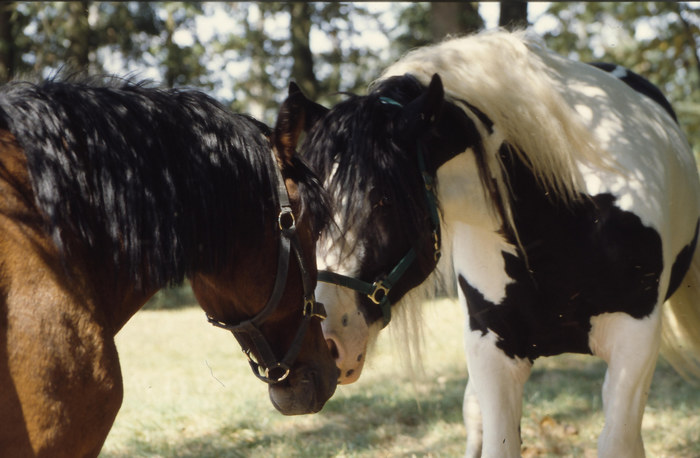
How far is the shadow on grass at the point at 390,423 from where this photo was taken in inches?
168

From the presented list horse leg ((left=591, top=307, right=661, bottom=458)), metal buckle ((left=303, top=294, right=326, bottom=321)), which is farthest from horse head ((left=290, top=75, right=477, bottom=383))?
horse leg ((left=591, top=307, right=661, bottom=458))

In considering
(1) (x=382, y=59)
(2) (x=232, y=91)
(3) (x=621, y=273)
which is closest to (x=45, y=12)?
(2) (x=232, y=91)

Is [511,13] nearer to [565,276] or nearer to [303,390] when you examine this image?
[565,276]

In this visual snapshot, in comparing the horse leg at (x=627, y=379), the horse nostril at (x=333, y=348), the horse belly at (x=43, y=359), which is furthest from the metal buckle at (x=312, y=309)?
the horse leg at (x=627, y=379)

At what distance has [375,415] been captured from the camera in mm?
4992

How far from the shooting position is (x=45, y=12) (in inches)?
381

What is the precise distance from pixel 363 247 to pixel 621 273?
1011 mm

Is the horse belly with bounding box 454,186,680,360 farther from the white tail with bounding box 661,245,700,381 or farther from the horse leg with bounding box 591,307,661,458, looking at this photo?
the white tail with bounding box 661,245,700,381

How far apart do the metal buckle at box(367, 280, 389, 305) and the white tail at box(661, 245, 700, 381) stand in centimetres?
194

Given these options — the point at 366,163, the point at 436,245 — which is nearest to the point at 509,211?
the point at 436,245

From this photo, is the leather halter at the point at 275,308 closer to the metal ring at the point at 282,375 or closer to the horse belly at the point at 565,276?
the metal ring at the point at 282,375

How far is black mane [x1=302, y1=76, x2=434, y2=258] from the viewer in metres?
2.45

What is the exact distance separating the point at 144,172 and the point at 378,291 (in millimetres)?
1092

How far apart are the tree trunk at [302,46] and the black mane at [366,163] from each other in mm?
10545
